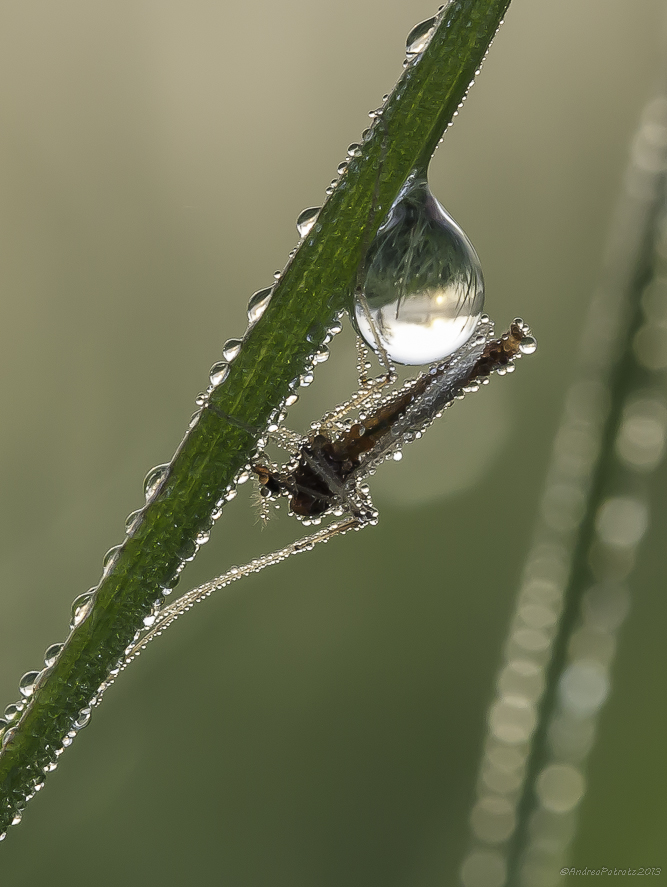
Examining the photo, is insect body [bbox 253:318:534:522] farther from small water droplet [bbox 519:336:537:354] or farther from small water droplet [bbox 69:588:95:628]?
small water droplet [bbox 69:588:95:628]

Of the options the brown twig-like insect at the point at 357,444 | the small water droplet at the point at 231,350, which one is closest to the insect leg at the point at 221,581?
the brown twig-like insect at the point at 357,444

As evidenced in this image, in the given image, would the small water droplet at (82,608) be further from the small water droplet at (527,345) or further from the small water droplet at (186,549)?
the small water droplet at (527,345)

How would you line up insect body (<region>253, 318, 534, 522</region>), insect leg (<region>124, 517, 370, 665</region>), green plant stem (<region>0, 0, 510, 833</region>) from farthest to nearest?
insect body (<region>253, 318, 534, 522</region>), insect leg (<region>124, 517, 370, 665</region>), green plant stem (<region>0, 0, 510, 833</region>)

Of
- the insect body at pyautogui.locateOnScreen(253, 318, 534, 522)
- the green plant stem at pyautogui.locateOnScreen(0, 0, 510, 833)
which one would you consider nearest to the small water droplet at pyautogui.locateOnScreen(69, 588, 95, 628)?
the green plant stem at pyautogui.locateOnScreen(0, 0, 510, 833)

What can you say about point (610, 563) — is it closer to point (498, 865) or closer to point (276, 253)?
point (498, 865)

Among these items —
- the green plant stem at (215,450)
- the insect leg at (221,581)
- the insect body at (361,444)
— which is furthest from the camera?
the insect body at (361,444)

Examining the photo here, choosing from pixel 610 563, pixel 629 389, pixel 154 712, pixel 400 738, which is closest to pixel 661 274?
pixel 629 389

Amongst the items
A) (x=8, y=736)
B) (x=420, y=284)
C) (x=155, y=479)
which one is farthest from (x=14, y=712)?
(x=420, y=284)
